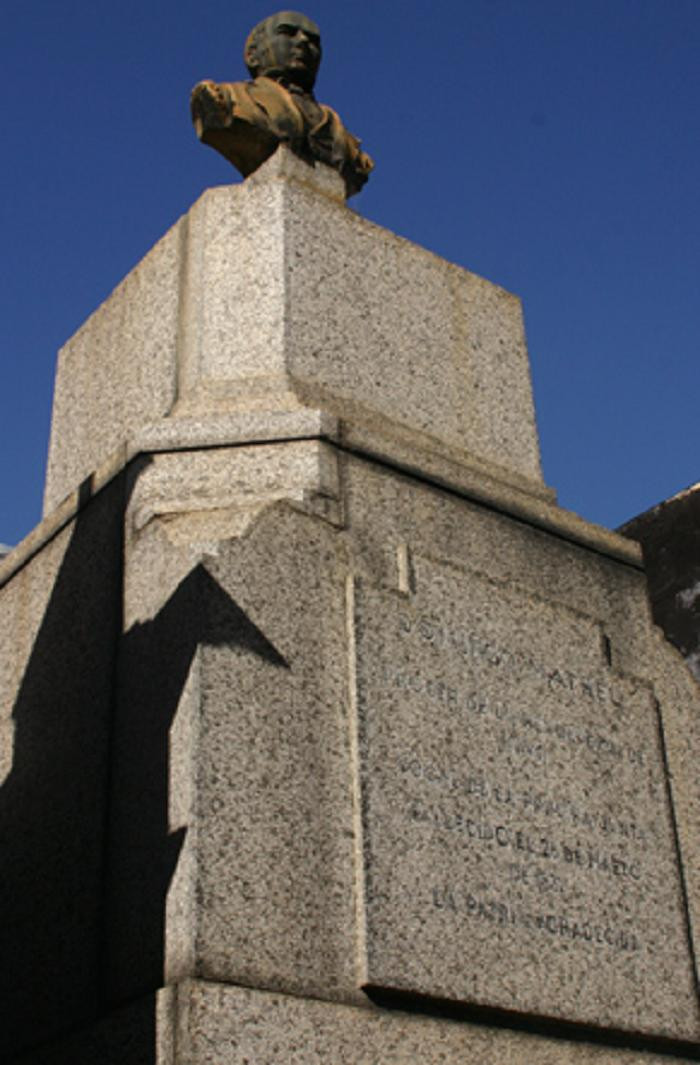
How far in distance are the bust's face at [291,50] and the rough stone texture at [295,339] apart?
561 mm

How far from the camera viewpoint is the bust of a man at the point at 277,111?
6.18m

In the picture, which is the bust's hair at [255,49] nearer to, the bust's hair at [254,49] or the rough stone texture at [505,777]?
the bust's hair at [254,49]

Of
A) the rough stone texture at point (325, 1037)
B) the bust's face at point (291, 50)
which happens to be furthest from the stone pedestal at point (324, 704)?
the bust's face at point (291, 50)

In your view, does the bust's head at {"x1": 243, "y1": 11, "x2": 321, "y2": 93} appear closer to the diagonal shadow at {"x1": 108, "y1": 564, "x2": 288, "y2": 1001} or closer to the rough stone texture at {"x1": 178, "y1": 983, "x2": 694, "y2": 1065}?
the diagonal shadow at {"x1": 108, "y1": 564, "x2": 288, "y2": 1001}

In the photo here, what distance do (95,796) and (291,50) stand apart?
3659mm

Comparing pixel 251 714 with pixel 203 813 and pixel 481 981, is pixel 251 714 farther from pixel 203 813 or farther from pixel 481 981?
pixel 481 981

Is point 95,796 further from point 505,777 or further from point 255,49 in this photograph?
point 255,49

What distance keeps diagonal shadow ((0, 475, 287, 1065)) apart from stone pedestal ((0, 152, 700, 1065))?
15 millimetres

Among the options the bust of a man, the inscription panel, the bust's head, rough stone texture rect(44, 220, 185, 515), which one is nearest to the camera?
the inscription panel

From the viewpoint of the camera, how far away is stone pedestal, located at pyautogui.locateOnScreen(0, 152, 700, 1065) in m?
4.10

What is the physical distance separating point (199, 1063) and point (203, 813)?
2.28ft

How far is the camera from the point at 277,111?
6.27m

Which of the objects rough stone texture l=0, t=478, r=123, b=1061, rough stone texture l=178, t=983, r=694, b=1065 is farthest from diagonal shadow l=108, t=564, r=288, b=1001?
rough stone texture l=178, t=983, r=694, b=1065

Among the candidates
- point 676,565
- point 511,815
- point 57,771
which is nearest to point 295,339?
point 57,771
